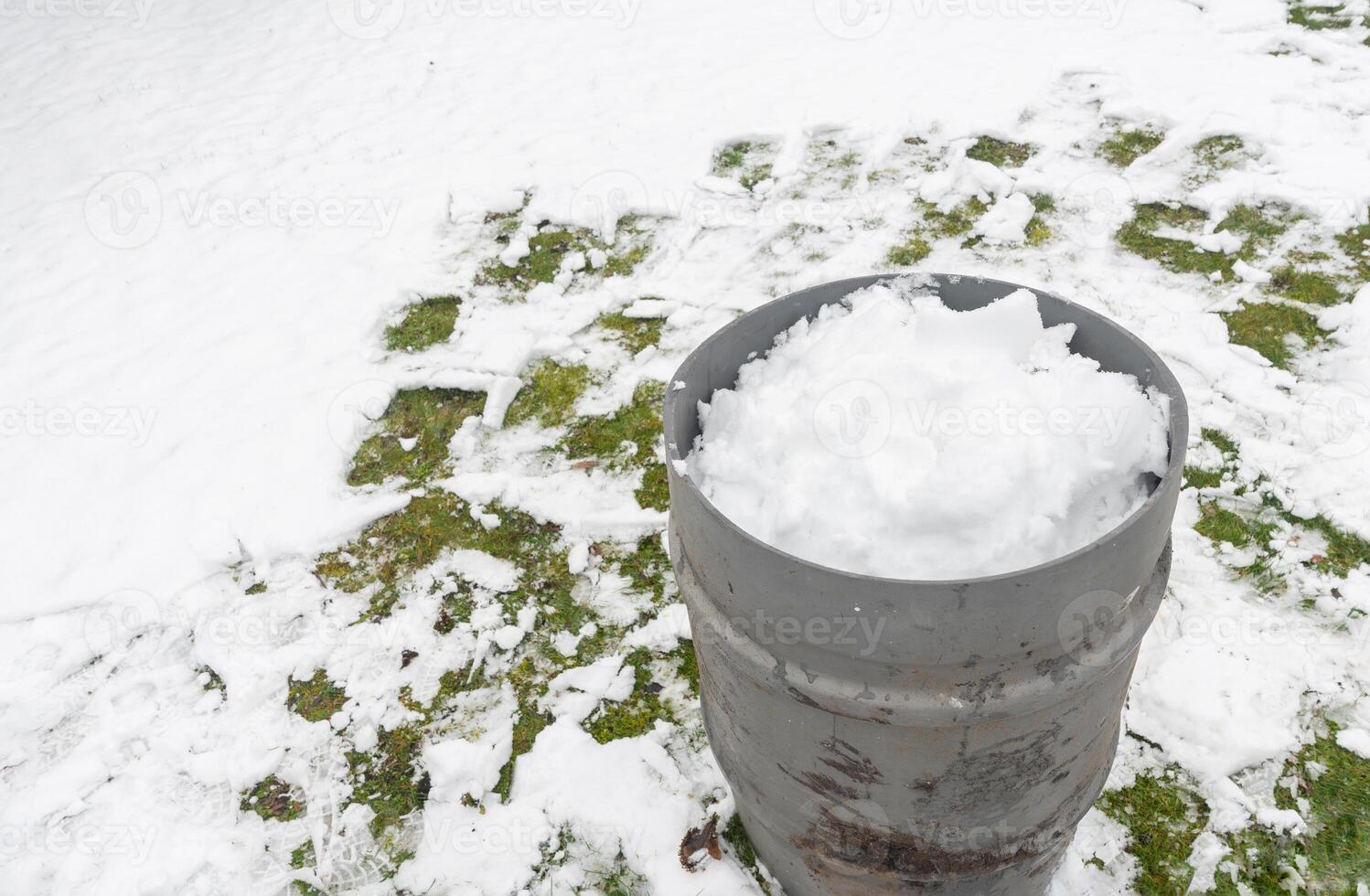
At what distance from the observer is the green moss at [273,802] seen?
294 cm

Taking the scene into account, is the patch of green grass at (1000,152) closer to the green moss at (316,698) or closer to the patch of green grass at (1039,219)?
the patch of green grass at (1039,219)

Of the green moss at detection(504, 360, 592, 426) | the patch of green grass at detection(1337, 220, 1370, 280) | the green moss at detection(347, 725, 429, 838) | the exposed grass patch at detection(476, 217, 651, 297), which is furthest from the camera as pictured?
the exposed grass patch at detection(476, 217, 651, 297)

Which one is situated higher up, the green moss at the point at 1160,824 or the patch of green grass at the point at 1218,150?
the patch of green grass at the point at 1218,150

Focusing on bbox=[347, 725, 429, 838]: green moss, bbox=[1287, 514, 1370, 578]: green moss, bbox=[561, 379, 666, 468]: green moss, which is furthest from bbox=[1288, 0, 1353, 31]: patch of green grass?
bbox=[347, 725, 429, 838]: green moss

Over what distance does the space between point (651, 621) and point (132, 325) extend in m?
4.16

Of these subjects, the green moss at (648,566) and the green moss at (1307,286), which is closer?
the green moss at (648,566)

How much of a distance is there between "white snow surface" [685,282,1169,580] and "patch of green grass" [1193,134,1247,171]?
14.7 ft

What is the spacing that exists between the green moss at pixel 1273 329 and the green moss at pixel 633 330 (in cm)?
290

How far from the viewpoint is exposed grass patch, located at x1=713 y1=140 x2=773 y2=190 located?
593 cm

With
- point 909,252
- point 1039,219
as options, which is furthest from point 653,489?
point 1039,219

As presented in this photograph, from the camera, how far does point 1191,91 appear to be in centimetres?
610

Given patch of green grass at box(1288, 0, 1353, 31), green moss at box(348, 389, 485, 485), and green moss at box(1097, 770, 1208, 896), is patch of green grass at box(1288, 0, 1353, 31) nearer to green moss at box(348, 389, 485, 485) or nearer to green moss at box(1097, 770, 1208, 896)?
green moss at box(1097, 770, 1208, 896)

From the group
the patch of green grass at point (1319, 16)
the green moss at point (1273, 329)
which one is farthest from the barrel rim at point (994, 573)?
the patch of green grass at point (1319, 16)

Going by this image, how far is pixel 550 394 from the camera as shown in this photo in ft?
14.5
